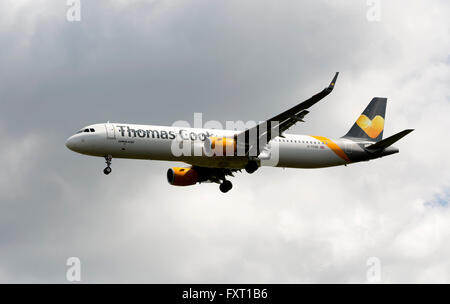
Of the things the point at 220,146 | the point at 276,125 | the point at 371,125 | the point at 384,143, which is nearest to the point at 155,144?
the point at 220,146

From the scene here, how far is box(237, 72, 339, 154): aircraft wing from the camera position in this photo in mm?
54537

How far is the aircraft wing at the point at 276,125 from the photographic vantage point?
54537 mm

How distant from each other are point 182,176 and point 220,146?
8.13 meters

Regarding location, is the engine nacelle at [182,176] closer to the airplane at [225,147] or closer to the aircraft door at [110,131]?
the airplane at [225,147]

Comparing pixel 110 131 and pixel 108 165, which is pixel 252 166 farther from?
pixel 110 131

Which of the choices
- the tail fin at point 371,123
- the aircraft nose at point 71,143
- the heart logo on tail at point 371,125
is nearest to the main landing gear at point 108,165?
the aircraft nose at point 71,143

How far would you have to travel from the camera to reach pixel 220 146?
61.5 meters

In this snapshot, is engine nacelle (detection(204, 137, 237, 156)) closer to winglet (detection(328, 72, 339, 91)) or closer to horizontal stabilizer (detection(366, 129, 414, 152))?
winglet (detection(328, 72, 339, 91))

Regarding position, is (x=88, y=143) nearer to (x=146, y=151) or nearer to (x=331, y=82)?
(x=146, y=151)

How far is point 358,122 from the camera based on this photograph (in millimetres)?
73438

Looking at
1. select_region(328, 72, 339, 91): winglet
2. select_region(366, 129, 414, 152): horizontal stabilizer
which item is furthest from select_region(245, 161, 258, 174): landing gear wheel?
select_region(328, 72, 339, 91): winglet

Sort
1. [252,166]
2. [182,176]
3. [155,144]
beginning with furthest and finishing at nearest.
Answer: [182,176] → [252,166] → [155,144]
